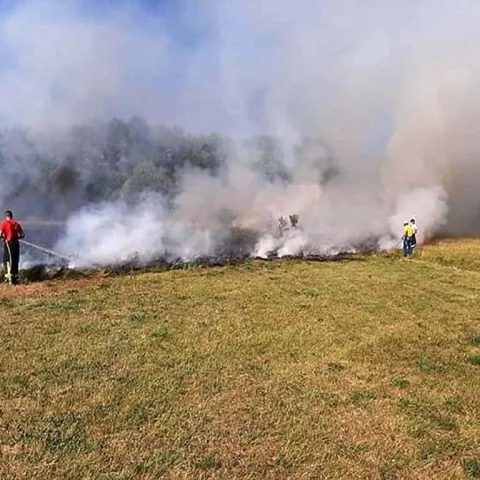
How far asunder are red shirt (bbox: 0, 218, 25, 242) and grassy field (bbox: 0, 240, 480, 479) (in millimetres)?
2213

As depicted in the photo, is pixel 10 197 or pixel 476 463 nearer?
pixel 476 463

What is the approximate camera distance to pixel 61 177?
183 ft

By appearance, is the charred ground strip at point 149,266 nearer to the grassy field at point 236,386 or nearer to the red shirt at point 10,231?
the red shirt at point 10,231

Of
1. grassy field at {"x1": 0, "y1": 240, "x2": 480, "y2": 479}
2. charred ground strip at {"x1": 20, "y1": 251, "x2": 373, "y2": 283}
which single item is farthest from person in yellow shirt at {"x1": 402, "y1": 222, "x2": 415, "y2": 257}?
grassy field at {"x1": 0, "y1": 240, "x2": 480, "y2": 479}

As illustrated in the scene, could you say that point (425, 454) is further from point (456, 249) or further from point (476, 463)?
point (456, 249)

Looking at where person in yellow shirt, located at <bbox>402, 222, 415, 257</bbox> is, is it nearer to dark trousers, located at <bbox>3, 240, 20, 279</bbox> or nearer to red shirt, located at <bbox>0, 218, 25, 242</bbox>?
red shirt, located at <bbox>0, 218, 25, 242</bbox>

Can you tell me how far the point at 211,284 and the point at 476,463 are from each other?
10.9 meters

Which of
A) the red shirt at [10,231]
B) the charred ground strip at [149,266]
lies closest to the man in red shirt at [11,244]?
the red shirt at [10,231]

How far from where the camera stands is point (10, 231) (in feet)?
52.5

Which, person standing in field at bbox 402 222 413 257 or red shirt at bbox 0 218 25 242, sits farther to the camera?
person standing in field at bbox 402 222 413 257

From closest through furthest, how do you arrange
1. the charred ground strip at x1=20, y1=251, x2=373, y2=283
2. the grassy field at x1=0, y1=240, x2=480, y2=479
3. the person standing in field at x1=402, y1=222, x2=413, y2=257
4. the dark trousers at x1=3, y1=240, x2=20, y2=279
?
the grassy field at x1=0, y1=240, x2=480, y2=479 < the dark trousers at x1=3, y1=240, x2=20, y2=279 < the charred ground strip at x1=20, y1=251, x2=373, y2=283 < the person standing in field at x1=402, y1=222, x2=413, y2=257

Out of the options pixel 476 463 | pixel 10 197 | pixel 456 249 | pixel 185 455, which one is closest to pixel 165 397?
pixel 185 455

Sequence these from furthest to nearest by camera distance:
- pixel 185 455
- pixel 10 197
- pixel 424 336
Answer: pixel 10 197 < pixel 424 336 < pixel 185 455

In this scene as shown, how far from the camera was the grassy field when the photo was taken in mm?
5543
